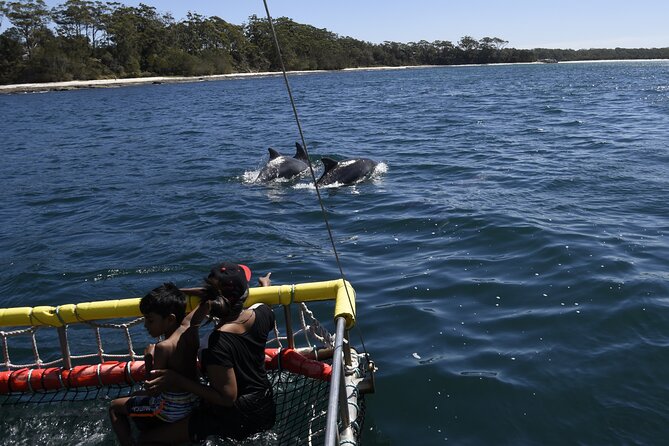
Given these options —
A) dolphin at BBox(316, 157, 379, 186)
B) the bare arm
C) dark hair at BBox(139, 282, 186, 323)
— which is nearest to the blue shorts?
the bare arm

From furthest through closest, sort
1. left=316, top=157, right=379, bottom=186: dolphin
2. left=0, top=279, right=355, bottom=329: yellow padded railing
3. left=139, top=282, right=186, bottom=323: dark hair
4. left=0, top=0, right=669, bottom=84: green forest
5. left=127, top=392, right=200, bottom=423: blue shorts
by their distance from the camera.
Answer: left=0, top=0, right=669, bottom=84: green forest
left=316, top=157, right=379, bottom=186: dolphin
left=0, top=279, right=355, bottom=329: yellow padded railing
left=127, top=392, right=200, bottom=423: blue shorts
left=139, top=282, right=186, bottom=323: dark hair

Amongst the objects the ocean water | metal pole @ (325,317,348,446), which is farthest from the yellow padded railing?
metal pole @ (325,317,348,446)

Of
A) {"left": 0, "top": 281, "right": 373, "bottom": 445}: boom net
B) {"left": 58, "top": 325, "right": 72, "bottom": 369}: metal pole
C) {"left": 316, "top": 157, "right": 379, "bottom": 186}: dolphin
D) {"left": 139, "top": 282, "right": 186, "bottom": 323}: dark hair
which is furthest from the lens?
{"left": 316, "top": 157, "right": 379, "bottom": 186}: dolphin

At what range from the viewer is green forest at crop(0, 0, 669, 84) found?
91188mm

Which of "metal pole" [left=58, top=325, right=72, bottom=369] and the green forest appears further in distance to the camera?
the green forest

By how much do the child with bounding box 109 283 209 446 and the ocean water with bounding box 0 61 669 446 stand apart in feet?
2.37

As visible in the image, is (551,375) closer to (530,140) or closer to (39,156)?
(530,140)

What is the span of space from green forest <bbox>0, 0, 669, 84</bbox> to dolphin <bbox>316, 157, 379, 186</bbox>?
83.8 metres

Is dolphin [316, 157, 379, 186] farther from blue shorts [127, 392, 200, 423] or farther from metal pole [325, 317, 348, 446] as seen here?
metal pole [325, 317, 348, 446]

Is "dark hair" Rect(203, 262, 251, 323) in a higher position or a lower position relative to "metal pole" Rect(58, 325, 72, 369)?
higher

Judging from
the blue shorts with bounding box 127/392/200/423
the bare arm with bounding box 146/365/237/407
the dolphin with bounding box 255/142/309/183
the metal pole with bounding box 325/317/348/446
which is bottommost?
the dolphin with bounding box 255/142/309/183

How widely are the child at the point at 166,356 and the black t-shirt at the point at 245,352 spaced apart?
0.76ft

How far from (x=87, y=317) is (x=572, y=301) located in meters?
5.20

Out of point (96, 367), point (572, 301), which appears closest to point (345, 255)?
point (572, 301)
